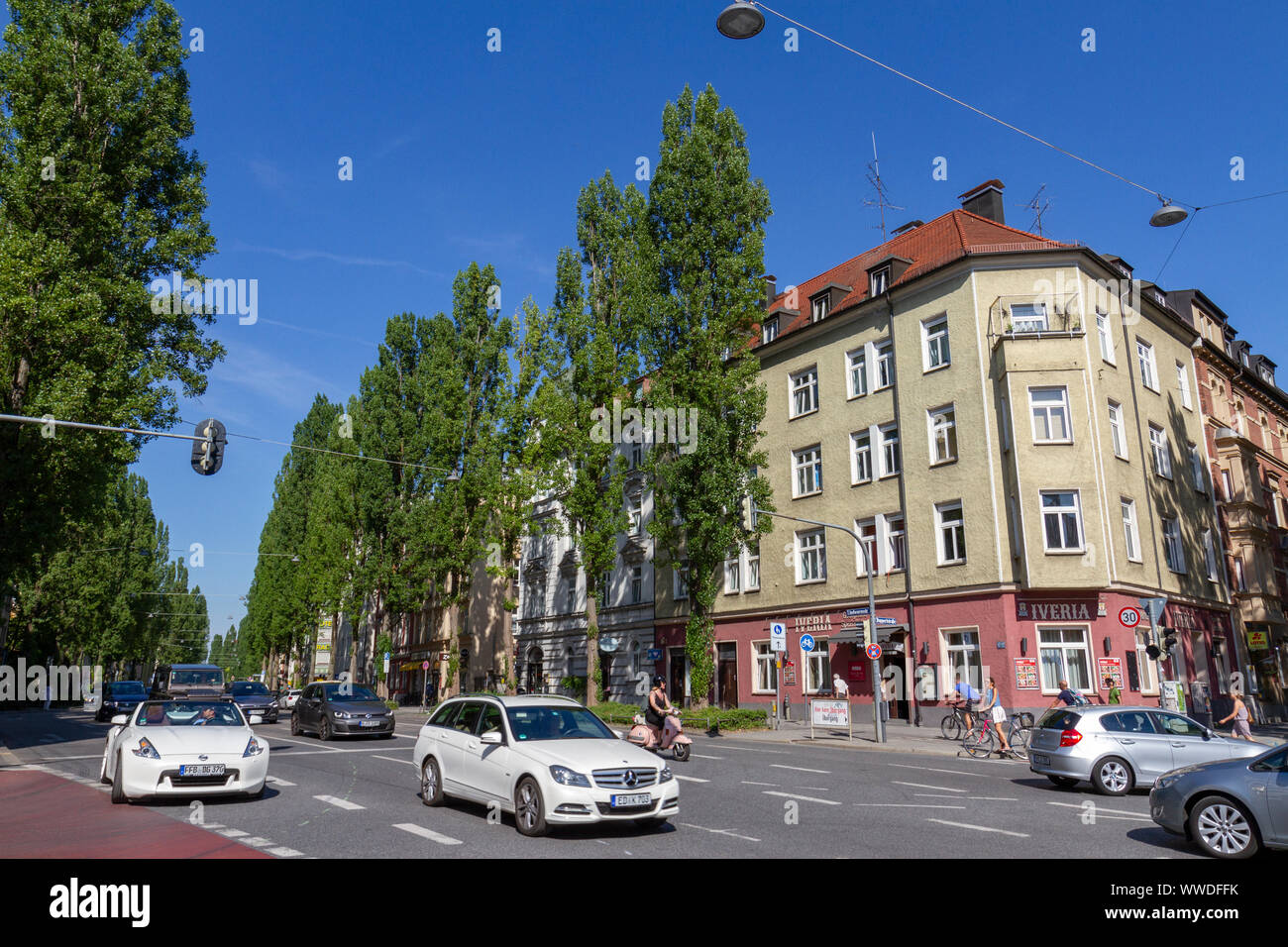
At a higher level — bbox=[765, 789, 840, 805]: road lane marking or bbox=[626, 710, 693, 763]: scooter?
bbox=[626, 710, 693, 763]: scooter

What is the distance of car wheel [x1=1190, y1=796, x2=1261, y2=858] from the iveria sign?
62.4 ft

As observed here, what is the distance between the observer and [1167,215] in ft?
56.9

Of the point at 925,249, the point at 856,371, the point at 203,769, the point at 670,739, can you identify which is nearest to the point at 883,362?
the point at 856,371

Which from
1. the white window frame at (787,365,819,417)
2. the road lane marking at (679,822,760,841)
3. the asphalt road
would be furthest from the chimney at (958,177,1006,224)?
the road lane marking at (679,822,760,841)

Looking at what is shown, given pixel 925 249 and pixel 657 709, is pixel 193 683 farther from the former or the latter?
pixel 925 249

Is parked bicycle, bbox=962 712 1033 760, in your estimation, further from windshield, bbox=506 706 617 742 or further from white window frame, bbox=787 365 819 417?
white window frame, bbox=787 365 819 417

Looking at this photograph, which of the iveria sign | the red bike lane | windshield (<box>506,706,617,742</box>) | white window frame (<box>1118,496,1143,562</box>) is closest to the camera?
the red bike lane

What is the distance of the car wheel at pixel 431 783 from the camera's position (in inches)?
432

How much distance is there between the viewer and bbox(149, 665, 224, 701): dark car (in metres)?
30.7

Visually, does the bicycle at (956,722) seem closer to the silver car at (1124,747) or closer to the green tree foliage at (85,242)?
the silver car at (1124,747)

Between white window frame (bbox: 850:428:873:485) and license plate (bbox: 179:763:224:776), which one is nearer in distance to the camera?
license plate (bbox: 179:763:224:776)

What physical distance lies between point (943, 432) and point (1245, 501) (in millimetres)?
16962

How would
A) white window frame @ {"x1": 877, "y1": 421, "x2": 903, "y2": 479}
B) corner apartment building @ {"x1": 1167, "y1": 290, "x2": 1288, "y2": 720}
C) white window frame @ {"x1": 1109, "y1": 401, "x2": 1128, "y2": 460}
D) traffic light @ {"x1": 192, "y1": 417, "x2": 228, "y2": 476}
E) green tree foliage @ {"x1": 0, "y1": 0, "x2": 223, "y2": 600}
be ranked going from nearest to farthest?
traffic light @ {"x1": 192, "y1": 417, "x2": 228, "y2": 476}, green tree foliage @ {"x1": 0, "y1": 0, "x2": 223, "y2": 600}, white window frame @ {"x1": 1109, "y1": 401, "x2": 1128, "y2": 460}, white window frame @ {"x1": 877, "y1": 421, "x2": 903, "y2": 479}, corner apartment building @ {"x1": 1167, "y1": 290, "x2": 1288, "y2": 720}

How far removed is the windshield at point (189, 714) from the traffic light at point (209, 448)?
439 centimetres
